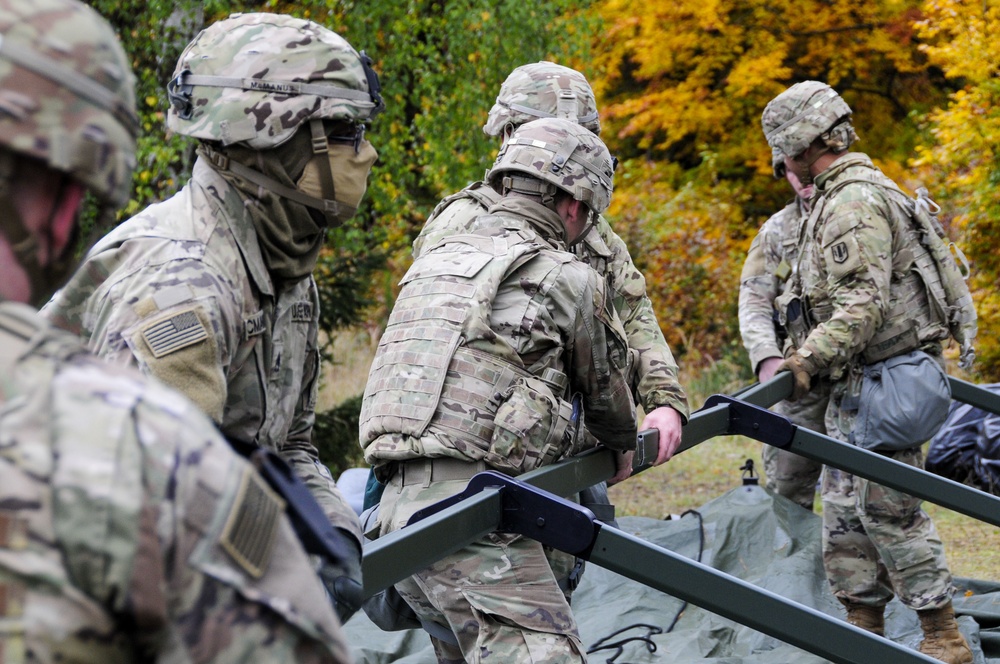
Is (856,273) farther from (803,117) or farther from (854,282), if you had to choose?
(803,117)

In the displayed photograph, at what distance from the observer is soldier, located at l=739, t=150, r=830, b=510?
5.92 meters

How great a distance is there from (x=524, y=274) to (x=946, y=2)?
8.33 metres

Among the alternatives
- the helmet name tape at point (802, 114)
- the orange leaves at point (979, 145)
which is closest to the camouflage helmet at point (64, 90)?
the helmet name tape at point (802, 114)

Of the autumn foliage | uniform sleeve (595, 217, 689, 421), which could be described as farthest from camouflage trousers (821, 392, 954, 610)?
the autumn foliage

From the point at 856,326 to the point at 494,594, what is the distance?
252cm

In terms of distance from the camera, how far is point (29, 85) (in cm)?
115

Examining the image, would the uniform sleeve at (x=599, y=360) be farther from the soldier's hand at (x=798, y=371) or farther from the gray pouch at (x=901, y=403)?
the gray pouch at (x=901, y=403)

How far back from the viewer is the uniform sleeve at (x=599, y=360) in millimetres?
3482

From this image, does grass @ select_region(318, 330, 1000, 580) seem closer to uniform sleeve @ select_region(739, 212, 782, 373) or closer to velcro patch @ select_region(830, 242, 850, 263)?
uniform sleeve @ select_region(739, 212, 782, 373)

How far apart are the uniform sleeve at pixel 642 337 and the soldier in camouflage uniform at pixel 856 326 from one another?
0.79 metres

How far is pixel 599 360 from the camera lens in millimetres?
3535

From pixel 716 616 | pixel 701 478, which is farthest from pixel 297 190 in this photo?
pixel 701 478

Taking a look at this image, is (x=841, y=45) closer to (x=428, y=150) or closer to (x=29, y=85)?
(x=428, y=150)

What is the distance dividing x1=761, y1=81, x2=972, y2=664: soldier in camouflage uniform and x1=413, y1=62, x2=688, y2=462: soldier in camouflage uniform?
0.83 m
